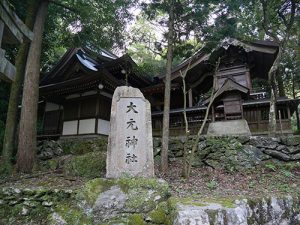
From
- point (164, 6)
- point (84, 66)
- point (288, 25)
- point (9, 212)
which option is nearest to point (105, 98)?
point (84, 66)

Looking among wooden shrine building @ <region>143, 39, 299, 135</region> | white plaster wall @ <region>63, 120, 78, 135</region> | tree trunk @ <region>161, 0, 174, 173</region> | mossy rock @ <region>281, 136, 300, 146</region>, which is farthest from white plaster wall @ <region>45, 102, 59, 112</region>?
mossy rock @ <region>281, 136, 300, 146</region>

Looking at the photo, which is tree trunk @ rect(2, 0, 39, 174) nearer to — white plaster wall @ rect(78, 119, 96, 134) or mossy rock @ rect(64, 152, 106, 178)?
mossy rock @ rect(64, 152, 106, 178)

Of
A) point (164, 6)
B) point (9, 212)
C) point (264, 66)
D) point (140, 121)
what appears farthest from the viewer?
point (264, 66)

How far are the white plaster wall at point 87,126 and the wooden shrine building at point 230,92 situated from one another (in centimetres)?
344

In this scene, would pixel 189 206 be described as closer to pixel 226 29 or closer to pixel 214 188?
pixel 214 188

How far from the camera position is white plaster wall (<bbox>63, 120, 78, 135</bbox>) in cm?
1323

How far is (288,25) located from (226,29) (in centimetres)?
318

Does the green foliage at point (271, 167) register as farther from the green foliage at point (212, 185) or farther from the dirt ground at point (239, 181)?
the green foliage at point (212, 185)

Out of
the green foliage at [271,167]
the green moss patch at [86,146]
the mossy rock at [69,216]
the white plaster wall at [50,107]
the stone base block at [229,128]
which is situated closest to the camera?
the mossy rock at [69,216]

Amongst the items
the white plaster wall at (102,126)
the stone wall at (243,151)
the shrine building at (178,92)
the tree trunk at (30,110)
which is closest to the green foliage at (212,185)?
the stone wall at (243,151)

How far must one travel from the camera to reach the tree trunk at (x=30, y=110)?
8.34 meters

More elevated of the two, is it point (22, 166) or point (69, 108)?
point (69, 108)

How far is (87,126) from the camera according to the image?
1277cm

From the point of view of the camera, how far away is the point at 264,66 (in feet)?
50.4
